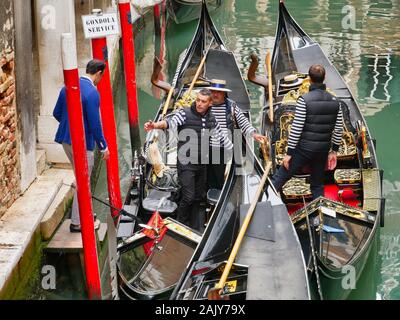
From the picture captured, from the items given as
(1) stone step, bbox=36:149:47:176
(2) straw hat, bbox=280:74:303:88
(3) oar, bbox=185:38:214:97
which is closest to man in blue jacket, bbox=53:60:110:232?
(1) stone step, bbox=36:149:47:176

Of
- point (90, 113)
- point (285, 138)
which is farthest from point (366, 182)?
point (90, 113)

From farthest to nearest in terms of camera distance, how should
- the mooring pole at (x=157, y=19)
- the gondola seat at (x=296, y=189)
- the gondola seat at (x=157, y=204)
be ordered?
the mooring pole at (x=157, y=19), the gondola seat at (x=296, y=189), the gondola seat at (x=157, y=204)

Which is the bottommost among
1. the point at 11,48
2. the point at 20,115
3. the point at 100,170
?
the point at 100,170

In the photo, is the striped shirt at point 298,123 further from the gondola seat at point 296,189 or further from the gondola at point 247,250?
the gondola seat at point 296,189

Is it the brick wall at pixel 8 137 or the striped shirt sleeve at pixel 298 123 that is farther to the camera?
the striped shirt sleeve at pixel 298 123

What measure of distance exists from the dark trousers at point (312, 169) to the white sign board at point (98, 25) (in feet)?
3.34

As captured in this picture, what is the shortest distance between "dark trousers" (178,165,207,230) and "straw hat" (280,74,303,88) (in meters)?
1.78

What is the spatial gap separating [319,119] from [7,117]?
136cm

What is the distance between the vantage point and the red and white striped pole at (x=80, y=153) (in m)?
3.00

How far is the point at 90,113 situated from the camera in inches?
137

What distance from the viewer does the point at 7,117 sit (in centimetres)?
363

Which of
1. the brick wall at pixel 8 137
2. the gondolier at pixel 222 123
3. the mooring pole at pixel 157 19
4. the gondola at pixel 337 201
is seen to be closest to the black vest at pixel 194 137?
the gondolier at pixel 222 123
